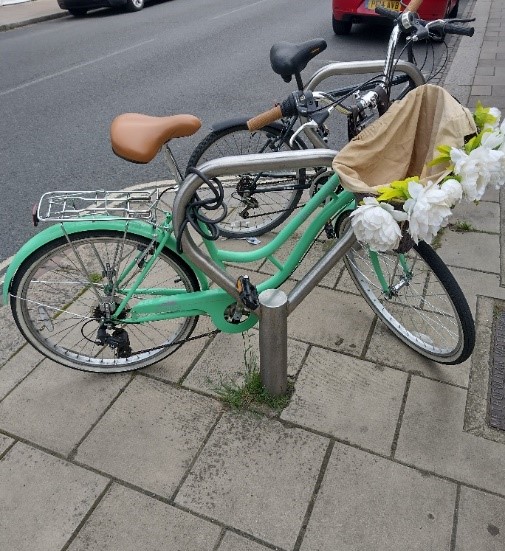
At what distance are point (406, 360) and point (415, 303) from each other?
383mm

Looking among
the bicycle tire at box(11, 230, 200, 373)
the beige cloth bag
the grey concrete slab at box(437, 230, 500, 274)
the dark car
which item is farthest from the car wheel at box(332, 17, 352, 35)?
the beige cloth bag

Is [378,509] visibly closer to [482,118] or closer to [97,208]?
[482,118]

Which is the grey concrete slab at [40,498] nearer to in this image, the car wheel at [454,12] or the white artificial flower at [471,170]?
the white artificial flower at [471,170]

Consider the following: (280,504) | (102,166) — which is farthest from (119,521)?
(102,166)

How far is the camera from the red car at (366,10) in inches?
289

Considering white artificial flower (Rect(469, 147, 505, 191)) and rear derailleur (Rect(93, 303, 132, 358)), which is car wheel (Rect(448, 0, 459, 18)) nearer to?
white artificial flower (Rect(469, 147, 505, 191))

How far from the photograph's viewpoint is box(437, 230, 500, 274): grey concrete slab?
3162 mm

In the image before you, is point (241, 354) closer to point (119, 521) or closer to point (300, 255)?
point (300, 255)

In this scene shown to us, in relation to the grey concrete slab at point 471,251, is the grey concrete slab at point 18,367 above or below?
above

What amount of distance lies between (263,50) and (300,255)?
6.89 m

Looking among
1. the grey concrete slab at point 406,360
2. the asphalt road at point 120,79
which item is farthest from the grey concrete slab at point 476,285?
the asphalt road at point 120,79

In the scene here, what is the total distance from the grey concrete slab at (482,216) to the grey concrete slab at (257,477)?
2123 millimetres

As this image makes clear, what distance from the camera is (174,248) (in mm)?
2164

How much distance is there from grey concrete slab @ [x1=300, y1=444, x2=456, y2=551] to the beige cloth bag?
114 cm
